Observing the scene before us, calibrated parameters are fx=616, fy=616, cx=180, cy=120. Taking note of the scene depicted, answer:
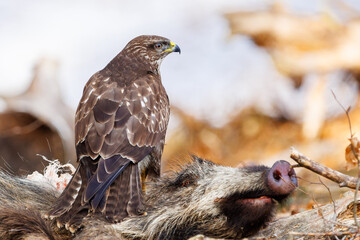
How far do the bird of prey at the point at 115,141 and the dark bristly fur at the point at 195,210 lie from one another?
12 cm

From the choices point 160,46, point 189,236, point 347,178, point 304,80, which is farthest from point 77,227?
point 304,80

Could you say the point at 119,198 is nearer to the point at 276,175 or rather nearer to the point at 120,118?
the point at 120,118

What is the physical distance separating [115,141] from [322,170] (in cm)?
171

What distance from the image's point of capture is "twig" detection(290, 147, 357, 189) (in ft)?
13.0

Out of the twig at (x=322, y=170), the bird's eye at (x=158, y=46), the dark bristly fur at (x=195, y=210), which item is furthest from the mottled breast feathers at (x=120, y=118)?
the twig at (x=322, y=170)

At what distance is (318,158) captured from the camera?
13422mm

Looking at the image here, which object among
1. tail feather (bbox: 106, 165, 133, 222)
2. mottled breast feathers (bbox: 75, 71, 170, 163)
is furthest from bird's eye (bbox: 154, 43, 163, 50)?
tail feather (bbox: 106, 165, 133, 222)

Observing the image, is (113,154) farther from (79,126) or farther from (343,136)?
(343,136)

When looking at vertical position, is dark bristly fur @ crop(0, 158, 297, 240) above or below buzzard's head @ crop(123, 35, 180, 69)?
below

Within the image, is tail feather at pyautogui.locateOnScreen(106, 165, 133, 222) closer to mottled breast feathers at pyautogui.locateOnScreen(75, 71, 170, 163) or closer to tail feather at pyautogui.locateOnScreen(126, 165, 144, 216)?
tail feather at pyautogui.locateOnScreen(126, 165, 144, 216)

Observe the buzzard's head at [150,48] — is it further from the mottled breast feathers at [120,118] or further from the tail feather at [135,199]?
the tail feather at [135,199]

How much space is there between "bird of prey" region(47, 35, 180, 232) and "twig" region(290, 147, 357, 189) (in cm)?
121

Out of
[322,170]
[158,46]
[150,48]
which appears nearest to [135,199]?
[322,170]

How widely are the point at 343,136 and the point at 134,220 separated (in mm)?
10258
